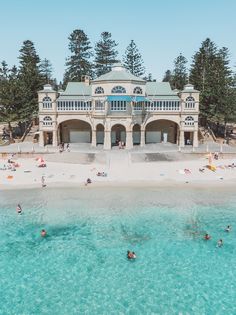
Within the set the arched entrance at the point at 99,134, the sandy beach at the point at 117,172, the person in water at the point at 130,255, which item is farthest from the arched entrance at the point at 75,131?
the person in water at the point at 130,255

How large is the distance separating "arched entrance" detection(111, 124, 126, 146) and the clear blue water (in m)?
23.4

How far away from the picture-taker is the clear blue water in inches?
680

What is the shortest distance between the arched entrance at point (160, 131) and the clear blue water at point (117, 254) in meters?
25.0

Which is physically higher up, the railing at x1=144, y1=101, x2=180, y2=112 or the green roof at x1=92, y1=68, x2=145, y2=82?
the green roof at x1=92, y1=68, x2=145, y2=82

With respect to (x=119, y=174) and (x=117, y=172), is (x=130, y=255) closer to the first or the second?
(x=119, y=174)

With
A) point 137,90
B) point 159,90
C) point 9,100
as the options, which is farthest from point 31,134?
point 159,90

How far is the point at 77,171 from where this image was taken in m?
41.0

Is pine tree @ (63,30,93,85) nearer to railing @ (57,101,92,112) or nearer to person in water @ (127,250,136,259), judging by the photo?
railing @ (57,101,92,112)

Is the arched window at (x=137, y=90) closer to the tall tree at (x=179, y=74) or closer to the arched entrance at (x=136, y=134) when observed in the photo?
the arched entrance at (x=136, y=134)

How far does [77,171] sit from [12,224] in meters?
15.4

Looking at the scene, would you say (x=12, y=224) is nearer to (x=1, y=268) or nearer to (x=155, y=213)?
(x=1, y=268)

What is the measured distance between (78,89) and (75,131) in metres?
7.47

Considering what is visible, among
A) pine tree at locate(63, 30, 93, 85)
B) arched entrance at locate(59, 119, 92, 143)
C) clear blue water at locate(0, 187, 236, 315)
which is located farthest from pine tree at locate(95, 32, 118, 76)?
clear blue water at locate(0, 187, 236, 315)

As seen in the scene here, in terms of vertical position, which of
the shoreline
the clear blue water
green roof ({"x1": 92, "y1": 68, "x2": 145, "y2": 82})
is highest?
green roof ({"x1": 92, "y1": 68, "x2": 145, "y2": 82})
